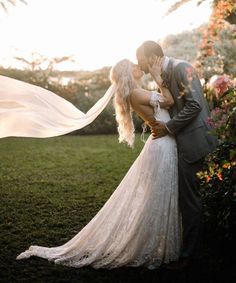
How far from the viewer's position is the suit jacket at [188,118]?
13.2 ft

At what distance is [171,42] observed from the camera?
35594 millimetres

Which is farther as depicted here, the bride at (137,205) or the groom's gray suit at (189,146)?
the bride at (137,205)

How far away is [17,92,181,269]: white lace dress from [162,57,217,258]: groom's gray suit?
0.37 ft

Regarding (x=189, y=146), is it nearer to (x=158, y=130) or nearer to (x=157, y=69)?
(x=158, y=130)

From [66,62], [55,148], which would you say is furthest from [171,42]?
[55,148]

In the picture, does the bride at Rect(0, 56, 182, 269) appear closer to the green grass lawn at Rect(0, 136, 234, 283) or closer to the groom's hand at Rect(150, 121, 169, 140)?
the groom's hand at Rect(150, 121, 169, 140)

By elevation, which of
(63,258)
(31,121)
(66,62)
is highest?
(66,62)

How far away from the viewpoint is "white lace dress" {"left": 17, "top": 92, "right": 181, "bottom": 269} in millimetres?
4230

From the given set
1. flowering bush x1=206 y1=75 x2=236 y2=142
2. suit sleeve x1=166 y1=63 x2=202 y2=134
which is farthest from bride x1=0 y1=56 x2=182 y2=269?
flowering bush x1=206 y1=75 x2=236 y2=142

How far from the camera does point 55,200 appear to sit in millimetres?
7129

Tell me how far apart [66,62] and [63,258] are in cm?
2086

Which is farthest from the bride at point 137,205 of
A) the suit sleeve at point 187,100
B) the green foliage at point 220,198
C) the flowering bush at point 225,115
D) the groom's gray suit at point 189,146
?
the flowering bush at point 225,115

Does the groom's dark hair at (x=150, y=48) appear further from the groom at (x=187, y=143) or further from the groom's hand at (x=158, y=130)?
the groom's hand at (x=158, y=130)

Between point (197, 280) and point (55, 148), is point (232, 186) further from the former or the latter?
point (55, 148)
